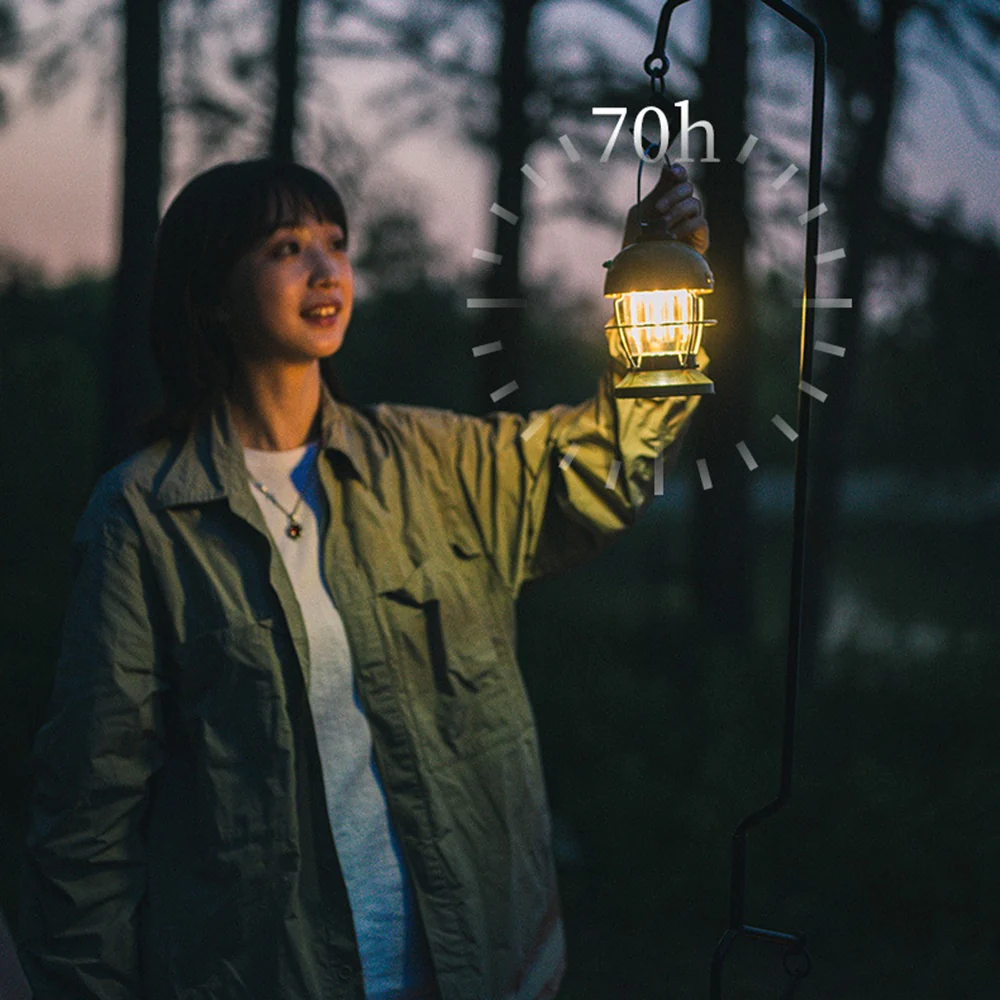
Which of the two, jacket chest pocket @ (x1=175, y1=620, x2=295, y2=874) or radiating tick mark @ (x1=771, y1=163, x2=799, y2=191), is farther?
radiating tick mark @ (x1=771, y1=163, x2=799, y2=191)

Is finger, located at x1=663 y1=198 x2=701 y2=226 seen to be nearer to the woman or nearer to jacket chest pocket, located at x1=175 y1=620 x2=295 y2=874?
the woman

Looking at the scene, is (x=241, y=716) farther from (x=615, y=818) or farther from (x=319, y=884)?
(x=615, y=818)

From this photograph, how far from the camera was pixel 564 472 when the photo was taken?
2059mm

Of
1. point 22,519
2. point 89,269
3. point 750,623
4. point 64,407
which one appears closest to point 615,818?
point 750,623

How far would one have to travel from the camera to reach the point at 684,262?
1.64 meters

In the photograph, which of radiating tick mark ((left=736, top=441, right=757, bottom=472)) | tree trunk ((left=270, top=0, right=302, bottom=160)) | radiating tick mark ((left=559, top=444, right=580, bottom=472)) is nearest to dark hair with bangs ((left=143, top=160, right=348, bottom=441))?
radiating tick mark ((left=559, top=444, right=580, bottom=472))

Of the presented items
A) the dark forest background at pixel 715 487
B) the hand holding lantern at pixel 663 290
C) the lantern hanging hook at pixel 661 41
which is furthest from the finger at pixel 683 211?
the dark forest background at pixel 715 487

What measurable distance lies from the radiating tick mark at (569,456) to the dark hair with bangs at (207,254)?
61 centimetres

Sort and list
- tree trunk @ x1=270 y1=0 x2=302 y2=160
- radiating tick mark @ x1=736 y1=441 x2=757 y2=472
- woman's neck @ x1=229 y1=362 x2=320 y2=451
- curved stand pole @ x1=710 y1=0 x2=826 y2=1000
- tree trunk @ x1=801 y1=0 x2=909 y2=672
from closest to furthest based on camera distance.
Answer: curved stand pole @ x1=710 y1=0 x2=826 y2=1000
woman's neck @ x1=229 y1=362 x2=320 y2=451
radiating tick mark @ x1=736 y1=441 x2=757 y2=472
tree trunk @ x1=270 y1=0 x2=302 y2=160
tree trunk @ x1=801 y1=0 x2=909 y2=672

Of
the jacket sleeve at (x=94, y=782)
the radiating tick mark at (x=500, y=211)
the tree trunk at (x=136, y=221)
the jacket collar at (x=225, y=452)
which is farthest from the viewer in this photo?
the radiating tick mark at (x=500, y=211)

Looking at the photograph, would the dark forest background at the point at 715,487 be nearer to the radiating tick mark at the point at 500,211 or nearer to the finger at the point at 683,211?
the radiating tick mark at the point at 500,211

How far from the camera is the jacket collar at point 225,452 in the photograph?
195cm

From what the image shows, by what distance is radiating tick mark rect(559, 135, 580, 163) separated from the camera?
21.7 ft

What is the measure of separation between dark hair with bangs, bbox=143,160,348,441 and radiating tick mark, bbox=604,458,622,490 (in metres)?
0.70
